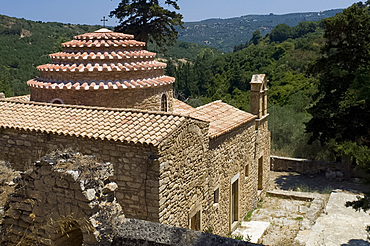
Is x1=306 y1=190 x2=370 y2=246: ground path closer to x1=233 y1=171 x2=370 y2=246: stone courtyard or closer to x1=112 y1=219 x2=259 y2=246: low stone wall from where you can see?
x1=233 y1=171 x2=370 y2=246: stone courtyard

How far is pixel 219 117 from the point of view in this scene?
1161cm

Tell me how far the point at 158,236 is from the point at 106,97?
6.37m

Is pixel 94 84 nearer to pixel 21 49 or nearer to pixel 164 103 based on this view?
pixel 164 103

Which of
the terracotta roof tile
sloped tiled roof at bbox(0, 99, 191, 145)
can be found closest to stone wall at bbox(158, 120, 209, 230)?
sloped tiled roof at bbox(0, 99, 191, 145)

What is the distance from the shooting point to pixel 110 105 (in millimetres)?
10117

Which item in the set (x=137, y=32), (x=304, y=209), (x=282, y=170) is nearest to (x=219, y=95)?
(x=137, y=32)

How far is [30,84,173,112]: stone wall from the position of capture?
10.0 m

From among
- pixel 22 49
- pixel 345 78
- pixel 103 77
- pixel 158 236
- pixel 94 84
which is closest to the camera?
pixel 158 236

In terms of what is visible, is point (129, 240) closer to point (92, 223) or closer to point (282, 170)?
point (92, 223)

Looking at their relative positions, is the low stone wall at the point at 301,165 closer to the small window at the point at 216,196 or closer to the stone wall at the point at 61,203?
the small window at the point at 216,196

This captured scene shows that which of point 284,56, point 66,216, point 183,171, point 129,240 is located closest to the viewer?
point 129,240

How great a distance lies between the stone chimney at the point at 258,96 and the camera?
13853 mm

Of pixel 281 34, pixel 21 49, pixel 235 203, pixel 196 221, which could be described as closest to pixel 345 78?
pixel 235 203

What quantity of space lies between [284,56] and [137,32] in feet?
98.1
